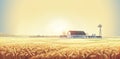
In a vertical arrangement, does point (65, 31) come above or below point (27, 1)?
below

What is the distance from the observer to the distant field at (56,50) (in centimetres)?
150

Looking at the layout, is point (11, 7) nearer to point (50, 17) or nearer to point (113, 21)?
point (50, 17)

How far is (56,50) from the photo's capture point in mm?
1539

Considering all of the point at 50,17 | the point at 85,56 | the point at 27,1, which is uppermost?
the point at 27,1

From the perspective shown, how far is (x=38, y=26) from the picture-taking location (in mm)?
2873

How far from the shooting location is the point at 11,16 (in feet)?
9.56

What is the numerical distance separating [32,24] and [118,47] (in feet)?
5.17

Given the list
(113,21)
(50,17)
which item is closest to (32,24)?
(50,17)

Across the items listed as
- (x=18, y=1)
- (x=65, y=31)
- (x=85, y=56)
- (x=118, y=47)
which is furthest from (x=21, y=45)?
(x=18, y=1)

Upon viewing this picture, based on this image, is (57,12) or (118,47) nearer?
(118,47)

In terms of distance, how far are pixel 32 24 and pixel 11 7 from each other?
1.23 ft

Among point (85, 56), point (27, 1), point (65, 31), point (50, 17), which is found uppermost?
point (27, 1)

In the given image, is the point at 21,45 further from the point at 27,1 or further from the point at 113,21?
the point at 113,21

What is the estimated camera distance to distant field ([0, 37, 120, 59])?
4.91 ft
